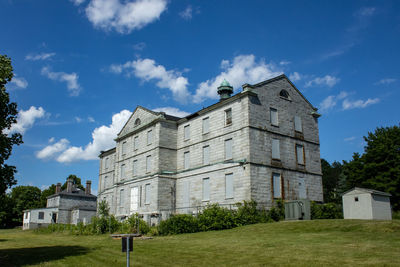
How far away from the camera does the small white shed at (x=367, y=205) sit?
2469cm

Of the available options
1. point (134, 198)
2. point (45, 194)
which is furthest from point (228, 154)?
point (45, 194)

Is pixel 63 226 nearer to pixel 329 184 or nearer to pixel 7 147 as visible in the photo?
pixel 7 147

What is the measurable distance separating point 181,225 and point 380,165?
3084cm

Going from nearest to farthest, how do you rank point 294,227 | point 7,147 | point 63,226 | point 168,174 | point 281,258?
point 281,258 < point 7,147 < point 294,227 < point 168,174 < point 63,226

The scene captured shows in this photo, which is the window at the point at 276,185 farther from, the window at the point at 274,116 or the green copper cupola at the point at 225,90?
the green copper cupola at the point at 225,90

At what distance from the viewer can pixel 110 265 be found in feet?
39.9

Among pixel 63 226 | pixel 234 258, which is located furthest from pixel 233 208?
pixel 63 226

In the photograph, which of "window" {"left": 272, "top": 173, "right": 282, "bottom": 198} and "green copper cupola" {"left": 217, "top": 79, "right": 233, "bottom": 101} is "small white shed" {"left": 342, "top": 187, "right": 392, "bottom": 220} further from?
"green copper cupola" {"left": 217, "top": 79, "right": 233, "bottom": 101}

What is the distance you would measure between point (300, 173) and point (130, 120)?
21.2 meters

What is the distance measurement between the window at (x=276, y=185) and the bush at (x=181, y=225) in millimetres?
8016

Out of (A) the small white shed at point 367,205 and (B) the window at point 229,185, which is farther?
(B) the window at point 229,185

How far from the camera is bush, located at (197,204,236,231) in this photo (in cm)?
2442

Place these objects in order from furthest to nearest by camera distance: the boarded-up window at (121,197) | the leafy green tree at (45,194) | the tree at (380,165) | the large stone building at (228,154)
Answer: the leafy green tree at (45,194), the tree at (380,165), the boarded-up window at (121,197), the large stone building at (228,154)

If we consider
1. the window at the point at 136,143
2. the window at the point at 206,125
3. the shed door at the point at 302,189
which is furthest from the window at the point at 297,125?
the window at the point at 136,143
